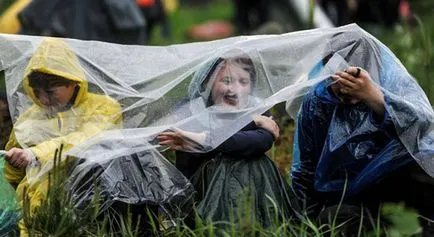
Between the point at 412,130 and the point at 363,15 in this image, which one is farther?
the point at 363,15

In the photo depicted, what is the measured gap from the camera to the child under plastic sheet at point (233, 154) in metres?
5.14

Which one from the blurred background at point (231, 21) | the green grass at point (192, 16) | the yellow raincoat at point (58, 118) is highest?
the yellow raincoat at point (58, 118)

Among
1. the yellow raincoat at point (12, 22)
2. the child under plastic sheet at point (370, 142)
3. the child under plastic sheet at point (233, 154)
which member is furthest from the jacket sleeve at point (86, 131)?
the yellow raincoat at point (12, 22)

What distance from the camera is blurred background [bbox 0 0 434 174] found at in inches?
310

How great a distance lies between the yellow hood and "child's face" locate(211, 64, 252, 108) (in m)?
0.55

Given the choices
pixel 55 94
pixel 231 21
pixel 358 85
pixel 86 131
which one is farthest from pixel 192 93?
pixel 231 21

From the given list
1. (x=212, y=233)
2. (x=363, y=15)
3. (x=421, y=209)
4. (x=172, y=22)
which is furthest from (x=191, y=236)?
(x=172, y=22)

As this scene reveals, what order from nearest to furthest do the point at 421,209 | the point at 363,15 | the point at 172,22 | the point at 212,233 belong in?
1. the point at 212,233
2. the point at 421,209
3. the point at 363,15
4. the point at 172,22

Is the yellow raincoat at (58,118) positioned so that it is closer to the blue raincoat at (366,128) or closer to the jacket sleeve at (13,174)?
the jacket sleeve at (13,174)

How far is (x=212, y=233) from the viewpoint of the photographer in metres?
4.93

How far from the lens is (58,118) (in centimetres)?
532

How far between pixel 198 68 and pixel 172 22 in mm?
10916

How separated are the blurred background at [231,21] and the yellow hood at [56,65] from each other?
31.6 inches

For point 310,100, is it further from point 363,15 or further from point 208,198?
point 363,15
